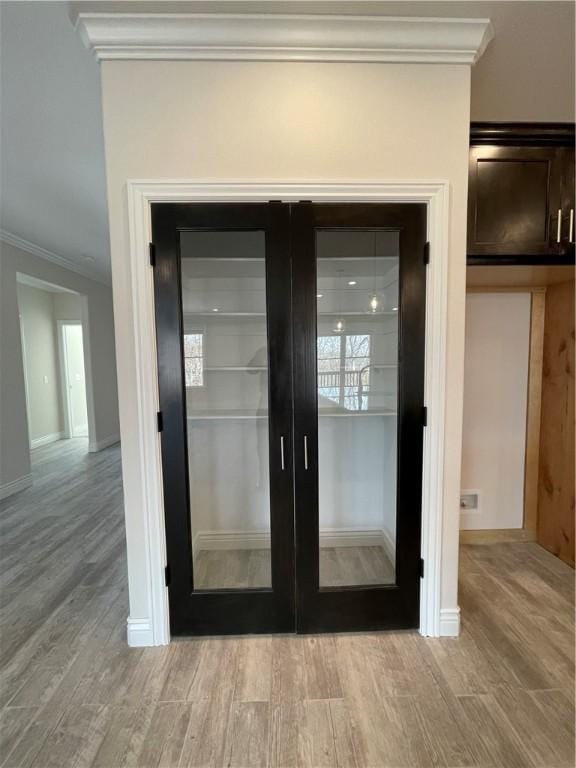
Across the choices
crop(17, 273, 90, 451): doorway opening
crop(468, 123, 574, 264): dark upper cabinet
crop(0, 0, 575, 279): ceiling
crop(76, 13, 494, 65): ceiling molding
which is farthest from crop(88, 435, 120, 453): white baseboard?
crop(468, 123, 574, 264): dark upper cabinet

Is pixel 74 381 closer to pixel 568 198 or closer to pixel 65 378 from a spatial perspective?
pixel 65 378

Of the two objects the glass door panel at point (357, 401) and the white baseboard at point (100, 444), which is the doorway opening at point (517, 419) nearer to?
the glass door panel at point (357, 401)

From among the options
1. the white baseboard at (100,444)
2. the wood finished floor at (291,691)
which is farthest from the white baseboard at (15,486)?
the wood finished floor at (291,691)

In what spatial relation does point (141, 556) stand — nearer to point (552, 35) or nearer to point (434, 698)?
point (434, 698)

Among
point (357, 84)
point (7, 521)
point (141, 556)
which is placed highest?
point (357, 84)

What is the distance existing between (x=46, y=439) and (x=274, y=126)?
671 cm

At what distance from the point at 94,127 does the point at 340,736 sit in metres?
3.40

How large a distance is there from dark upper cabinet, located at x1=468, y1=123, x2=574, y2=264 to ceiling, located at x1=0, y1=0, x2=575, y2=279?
0.29m

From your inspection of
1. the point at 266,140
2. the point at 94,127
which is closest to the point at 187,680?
the point at 266,140

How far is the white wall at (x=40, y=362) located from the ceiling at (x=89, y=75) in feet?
11.9

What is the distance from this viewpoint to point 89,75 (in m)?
1.76

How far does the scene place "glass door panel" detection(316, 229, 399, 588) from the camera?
1802mm

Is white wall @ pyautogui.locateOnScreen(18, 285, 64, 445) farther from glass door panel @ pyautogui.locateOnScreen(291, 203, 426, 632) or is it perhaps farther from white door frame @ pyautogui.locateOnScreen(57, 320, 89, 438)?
glass door panel @ pyautogui.locateOnScreen(291, 203, 426, 632)

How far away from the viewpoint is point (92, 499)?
375cm
